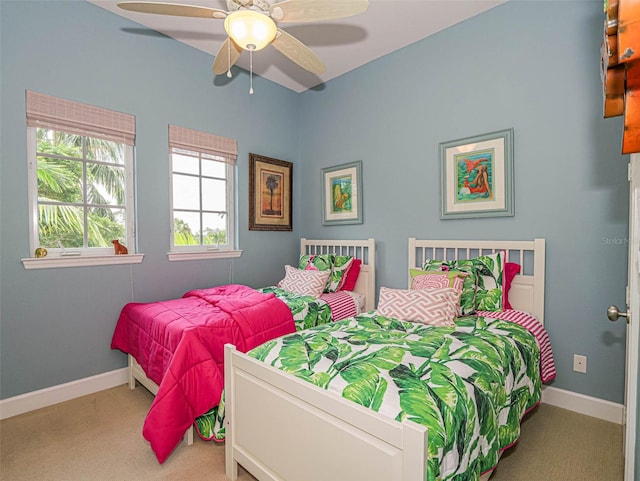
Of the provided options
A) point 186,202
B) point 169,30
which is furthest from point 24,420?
point 169,30

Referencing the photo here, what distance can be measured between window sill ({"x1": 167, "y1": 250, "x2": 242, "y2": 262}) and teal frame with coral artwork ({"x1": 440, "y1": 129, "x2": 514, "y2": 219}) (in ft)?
6.96

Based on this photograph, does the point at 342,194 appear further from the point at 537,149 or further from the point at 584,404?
the point at 584,404

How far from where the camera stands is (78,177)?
8.68 feet

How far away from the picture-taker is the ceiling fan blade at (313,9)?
176 cm

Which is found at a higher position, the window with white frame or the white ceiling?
the white ceiling

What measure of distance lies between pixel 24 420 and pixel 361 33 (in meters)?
3.91

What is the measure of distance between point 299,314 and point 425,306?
980mm

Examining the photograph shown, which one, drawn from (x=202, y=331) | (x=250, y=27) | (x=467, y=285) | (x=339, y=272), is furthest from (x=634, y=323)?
(x=339, y=272)

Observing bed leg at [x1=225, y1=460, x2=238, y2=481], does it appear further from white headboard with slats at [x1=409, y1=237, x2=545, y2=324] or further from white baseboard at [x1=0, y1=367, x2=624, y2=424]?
white headboard with slats at [x1=409, y1=237, x2=545, y2=324]

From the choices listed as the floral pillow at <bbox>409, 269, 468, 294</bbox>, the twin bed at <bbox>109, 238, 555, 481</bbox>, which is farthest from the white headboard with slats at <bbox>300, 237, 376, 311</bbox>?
the twin bed at <bbox>109, 238, 555, 481</bbox>

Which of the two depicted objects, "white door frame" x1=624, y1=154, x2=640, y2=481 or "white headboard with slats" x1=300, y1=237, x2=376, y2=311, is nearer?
"white door frame" x1=624, y1=154, x2=640, y2=481

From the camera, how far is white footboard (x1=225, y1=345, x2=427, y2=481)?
3.35 ft

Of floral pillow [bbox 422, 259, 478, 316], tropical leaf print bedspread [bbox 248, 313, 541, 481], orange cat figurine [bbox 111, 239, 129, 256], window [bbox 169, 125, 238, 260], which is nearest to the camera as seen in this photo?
tropical leaf print bedspread [bbox 248, 313, 541, 481]

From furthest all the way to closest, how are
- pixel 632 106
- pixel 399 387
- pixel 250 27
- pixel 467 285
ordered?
1. pixel 467 285
2. pixel 250 27
3. pixel 399 387
4. pixel 632 106
